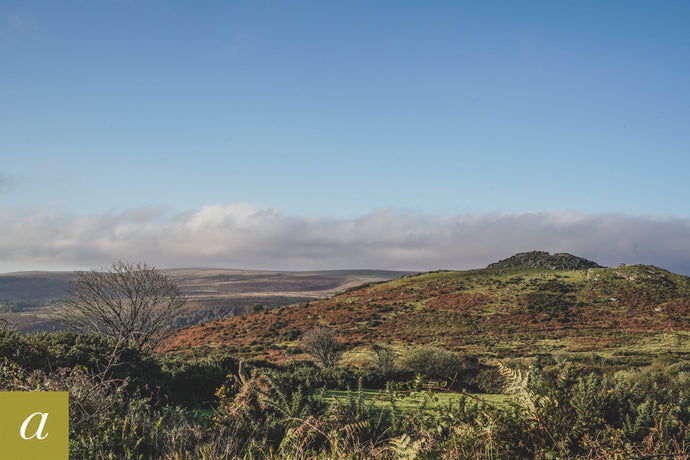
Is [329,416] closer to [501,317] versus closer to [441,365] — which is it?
[441,365]

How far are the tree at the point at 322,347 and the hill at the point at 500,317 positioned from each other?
8.06 m

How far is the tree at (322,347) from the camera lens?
108 ft

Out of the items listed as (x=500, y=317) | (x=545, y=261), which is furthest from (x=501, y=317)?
(x=545, y=261)

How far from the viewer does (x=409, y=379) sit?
40.4 ft

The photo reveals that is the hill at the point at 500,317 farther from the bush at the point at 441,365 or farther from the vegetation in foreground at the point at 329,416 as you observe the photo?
the vegetation in foreground at the point at 329,416

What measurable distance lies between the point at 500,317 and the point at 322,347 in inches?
1152

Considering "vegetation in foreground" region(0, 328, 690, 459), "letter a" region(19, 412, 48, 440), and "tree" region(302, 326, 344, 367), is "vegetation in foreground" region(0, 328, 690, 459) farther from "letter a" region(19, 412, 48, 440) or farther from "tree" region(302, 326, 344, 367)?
"tree" region(302, 326, 344, 367)

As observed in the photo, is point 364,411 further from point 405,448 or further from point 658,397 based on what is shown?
point 658,397

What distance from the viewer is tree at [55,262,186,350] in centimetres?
2877

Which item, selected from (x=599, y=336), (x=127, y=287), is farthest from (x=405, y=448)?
(x=599, y=336)

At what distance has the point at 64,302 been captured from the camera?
100 feet

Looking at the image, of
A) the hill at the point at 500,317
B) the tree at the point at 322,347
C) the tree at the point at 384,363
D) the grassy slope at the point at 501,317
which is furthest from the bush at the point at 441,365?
Answer: the hill at the point at 500,317

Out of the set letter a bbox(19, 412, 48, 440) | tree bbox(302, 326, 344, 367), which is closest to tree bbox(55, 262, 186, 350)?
tree bbox(302, 326, 344, 367)

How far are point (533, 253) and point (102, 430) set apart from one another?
9595 centimetres
